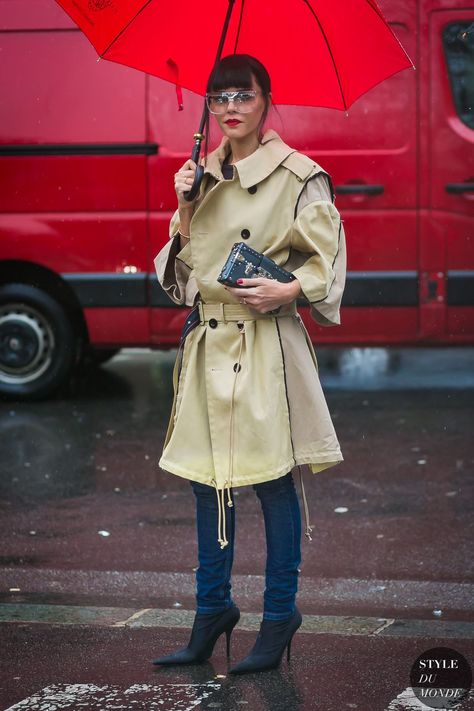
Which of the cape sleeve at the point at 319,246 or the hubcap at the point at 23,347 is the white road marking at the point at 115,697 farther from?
the hubcap at the point at 23,347

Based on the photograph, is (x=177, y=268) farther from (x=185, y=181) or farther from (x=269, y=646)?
(x=269, y=646)

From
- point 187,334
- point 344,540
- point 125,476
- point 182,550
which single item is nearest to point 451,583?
point 344,540

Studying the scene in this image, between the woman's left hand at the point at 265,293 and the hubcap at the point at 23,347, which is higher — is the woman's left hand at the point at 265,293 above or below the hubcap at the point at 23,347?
above

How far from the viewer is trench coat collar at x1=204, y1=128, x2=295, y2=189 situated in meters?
4.04

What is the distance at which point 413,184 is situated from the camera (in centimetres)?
870


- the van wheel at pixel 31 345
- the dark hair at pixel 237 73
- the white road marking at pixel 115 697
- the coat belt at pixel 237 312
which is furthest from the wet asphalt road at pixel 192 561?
the dark hair at pixel 237 73

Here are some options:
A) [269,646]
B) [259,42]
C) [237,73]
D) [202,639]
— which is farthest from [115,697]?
[259,42]

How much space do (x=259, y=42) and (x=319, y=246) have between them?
2.65ft

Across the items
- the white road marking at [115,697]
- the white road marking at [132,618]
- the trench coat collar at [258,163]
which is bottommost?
the white road marking at [132,618]

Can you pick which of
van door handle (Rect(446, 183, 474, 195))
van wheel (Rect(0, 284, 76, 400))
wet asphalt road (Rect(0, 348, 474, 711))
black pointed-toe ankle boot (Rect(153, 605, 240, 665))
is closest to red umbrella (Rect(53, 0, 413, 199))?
black pointed-toe ankle boot (Rect(153, 605, 240, 665))

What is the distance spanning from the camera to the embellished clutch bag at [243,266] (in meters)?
3.93

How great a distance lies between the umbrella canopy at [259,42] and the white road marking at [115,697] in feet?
6.06

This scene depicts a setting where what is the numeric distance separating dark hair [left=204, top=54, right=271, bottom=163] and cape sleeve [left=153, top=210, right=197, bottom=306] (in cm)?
44

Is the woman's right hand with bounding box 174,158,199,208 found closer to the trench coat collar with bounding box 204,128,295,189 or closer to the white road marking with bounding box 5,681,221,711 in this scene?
the trench coat collar with bounding box 204,128,295,189
